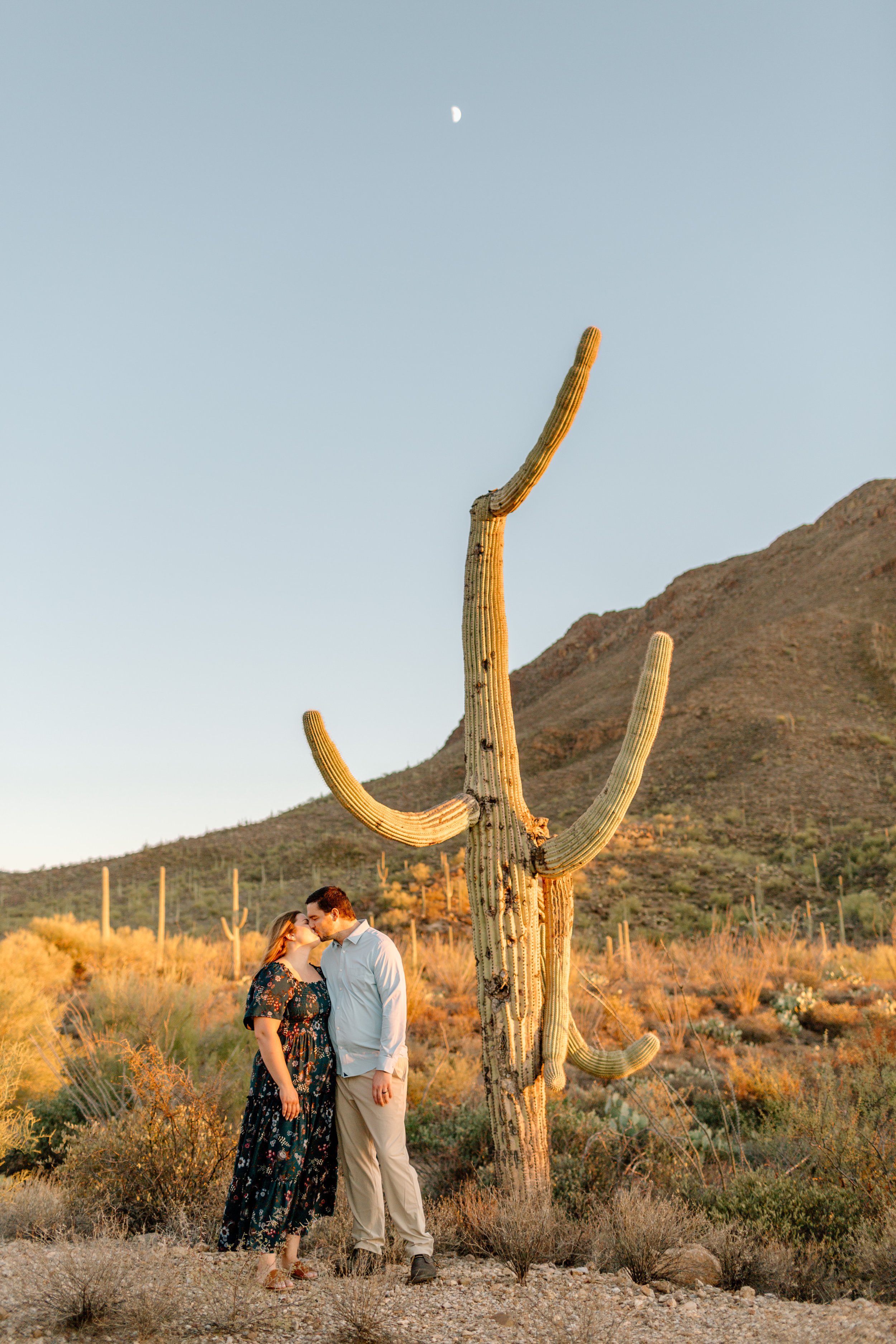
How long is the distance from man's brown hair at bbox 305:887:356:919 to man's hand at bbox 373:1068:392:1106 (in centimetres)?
78

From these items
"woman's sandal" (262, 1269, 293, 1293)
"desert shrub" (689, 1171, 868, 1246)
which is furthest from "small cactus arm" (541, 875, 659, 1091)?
"woman's sandal" (262, 1269, 293, 1293)

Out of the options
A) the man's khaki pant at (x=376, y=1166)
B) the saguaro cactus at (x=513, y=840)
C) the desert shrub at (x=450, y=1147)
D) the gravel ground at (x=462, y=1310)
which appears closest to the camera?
the gravel ground at (x=462, y=1310)

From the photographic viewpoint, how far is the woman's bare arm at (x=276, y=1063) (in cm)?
448

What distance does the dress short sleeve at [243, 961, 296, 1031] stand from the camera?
455 centimetres

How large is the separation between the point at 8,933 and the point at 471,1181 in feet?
40.9

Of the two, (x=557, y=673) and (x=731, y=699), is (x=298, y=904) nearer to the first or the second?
(x=731, y=699)

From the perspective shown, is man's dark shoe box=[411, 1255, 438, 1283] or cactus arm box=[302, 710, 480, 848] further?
cactus arm box=[302, 710, 480, 848]

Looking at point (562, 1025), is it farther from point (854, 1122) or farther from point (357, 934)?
point (854, 1122)

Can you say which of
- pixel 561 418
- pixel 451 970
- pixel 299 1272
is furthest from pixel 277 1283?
pixel 451 970

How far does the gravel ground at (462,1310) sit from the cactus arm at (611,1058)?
1.31 metres

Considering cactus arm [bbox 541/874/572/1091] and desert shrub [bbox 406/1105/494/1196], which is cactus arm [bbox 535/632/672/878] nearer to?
cactus arm [bbox 541/874/572/1091]

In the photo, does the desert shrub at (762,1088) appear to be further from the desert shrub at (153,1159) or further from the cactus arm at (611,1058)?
the desert shrub at (153,1159)

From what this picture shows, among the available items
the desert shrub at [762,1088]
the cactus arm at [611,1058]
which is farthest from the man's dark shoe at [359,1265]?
the desert shrub at [762,1088]

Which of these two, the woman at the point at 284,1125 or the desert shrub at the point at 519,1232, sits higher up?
the woman at the point at 284,1125
